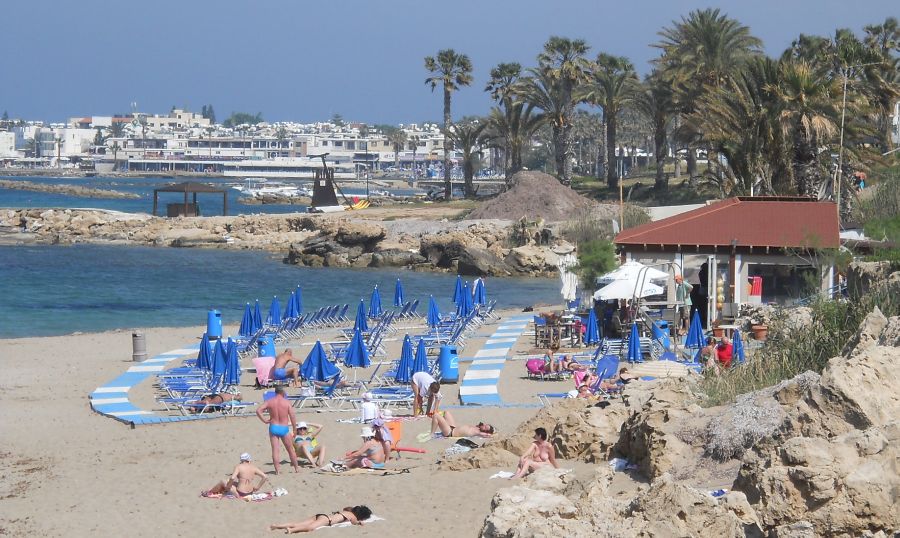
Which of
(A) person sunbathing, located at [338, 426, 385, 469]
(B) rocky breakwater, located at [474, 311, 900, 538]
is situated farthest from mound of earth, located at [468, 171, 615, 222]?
(B) rocky breakwater, located at [474, 311, 900, 538]

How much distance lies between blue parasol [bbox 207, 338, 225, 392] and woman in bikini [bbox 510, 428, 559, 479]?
23.2 feet

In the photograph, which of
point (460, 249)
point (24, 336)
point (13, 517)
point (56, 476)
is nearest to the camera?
point (13, 517)

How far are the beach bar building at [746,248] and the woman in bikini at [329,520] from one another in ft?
42.6

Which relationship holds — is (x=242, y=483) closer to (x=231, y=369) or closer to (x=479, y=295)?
(x=231, y=369)

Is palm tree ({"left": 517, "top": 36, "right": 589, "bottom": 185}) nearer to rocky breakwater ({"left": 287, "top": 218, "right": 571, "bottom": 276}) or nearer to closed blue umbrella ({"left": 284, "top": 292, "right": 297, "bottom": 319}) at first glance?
rocky breakwater ({"left": 287, "top": 218, "right": 571, "bottom": 276})

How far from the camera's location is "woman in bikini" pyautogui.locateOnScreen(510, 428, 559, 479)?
11.4m

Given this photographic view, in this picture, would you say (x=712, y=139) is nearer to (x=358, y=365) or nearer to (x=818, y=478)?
(x=358, y=365)

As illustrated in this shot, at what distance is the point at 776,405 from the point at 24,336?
2192 cm

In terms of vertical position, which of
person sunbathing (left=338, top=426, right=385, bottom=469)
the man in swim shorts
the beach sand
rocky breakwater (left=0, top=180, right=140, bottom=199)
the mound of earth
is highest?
rocky breakwater (left=0, top=180, right=140, bottom=199)

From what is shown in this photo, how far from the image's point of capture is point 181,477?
43.2 ft

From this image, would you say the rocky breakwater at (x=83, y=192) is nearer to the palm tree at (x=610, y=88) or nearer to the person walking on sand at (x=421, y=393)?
the palm tree at (x=610, y=88)

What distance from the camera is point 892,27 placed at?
51094mm

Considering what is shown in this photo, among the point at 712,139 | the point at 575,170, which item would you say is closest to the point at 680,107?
the point at 712,139

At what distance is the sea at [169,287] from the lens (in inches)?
1255
